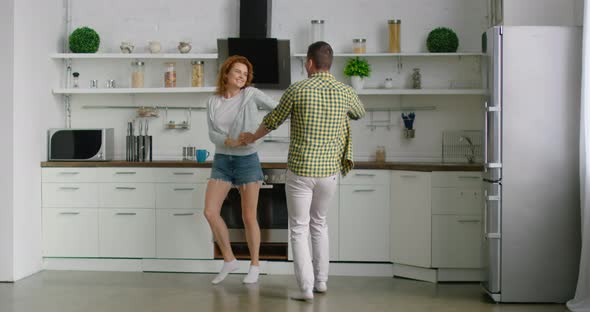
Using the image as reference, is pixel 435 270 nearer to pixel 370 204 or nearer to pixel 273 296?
pixel 370 204

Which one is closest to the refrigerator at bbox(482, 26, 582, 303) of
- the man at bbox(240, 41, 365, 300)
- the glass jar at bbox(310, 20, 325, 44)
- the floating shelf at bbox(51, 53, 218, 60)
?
the man at bbox(240, 41, 365, 300)

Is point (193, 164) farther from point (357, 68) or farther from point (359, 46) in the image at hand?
point (359, 46)

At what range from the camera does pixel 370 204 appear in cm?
607

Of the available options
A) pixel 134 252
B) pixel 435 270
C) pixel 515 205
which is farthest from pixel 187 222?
pixel 515 205

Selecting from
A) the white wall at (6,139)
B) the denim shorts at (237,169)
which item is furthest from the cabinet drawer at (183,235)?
the white wall at (6,139)

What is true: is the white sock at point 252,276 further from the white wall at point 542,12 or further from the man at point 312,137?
the white wall at point 542,12

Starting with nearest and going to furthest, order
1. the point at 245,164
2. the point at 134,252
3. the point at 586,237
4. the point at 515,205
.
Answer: the point at 586,237 < the point at 515,205 < the point at 245,164 < the point at 134,252

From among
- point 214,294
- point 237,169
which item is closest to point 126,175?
point 237,169

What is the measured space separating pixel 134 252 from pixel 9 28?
1.91 meters

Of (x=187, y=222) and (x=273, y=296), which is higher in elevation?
(x=187, y=222)

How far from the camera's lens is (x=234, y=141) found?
17.4 ft

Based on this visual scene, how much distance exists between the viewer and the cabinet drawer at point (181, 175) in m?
6.17

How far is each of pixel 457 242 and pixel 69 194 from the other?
299 cm

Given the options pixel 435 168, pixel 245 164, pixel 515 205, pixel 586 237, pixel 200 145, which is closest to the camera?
pixel 586 237
